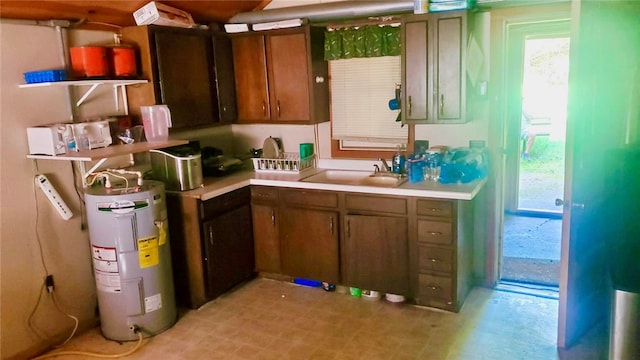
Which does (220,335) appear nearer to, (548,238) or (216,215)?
(216,215)

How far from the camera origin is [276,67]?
4.04 meters

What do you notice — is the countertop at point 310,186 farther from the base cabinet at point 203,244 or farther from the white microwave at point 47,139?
the white microwave at point 47,139

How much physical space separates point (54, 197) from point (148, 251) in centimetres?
68

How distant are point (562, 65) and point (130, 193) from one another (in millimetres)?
5328

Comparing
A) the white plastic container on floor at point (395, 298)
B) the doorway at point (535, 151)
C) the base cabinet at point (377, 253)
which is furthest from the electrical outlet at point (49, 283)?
the doorway at point (535, 151)

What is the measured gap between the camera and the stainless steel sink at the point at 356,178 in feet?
12.3

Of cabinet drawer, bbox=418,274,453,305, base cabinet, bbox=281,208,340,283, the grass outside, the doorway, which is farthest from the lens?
the grass outside

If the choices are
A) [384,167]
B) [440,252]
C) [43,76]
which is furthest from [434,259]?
[43,76]

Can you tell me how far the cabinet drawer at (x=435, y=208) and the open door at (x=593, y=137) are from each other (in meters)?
0.73

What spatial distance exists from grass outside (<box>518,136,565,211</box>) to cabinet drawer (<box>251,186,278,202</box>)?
374 centimetres

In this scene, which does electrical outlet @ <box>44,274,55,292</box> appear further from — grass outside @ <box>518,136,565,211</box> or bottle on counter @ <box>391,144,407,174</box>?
grass outside @ <box>518,136,565,211</box>

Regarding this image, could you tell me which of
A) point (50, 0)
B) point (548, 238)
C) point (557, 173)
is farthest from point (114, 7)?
point (557, 173)

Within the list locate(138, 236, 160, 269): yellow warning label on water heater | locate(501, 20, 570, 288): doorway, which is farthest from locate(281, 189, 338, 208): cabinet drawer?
locate(501, 20, 570, 288): doorway

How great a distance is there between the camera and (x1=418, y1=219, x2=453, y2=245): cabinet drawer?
335 cm
